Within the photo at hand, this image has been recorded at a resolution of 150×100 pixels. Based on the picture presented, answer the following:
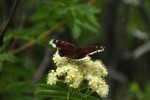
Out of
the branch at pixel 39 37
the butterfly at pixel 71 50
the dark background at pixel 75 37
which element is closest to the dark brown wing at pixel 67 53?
the butterfly at pixel 71 50

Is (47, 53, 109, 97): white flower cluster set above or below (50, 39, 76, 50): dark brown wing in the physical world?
below

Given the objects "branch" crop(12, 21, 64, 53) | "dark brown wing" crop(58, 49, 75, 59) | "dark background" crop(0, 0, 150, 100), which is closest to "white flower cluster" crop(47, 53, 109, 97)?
"dark brown wing" crop(58, 49, 75, 59)

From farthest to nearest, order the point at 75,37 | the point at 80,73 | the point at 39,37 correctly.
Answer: the point at 39,37, the point at 75,37, the point at 80,73

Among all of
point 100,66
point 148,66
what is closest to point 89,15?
point 100,66

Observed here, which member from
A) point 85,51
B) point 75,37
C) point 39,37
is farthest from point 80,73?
point 39,37

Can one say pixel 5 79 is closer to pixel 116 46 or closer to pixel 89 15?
pixel 89 15

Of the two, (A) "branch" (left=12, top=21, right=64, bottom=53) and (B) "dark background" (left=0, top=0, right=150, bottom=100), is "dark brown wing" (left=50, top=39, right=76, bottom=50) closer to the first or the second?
(B) "dark background" (left=0, top=0, right=150, bottom=100)

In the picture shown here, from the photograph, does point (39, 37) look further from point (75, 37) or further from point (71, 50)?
point (71, 50)
